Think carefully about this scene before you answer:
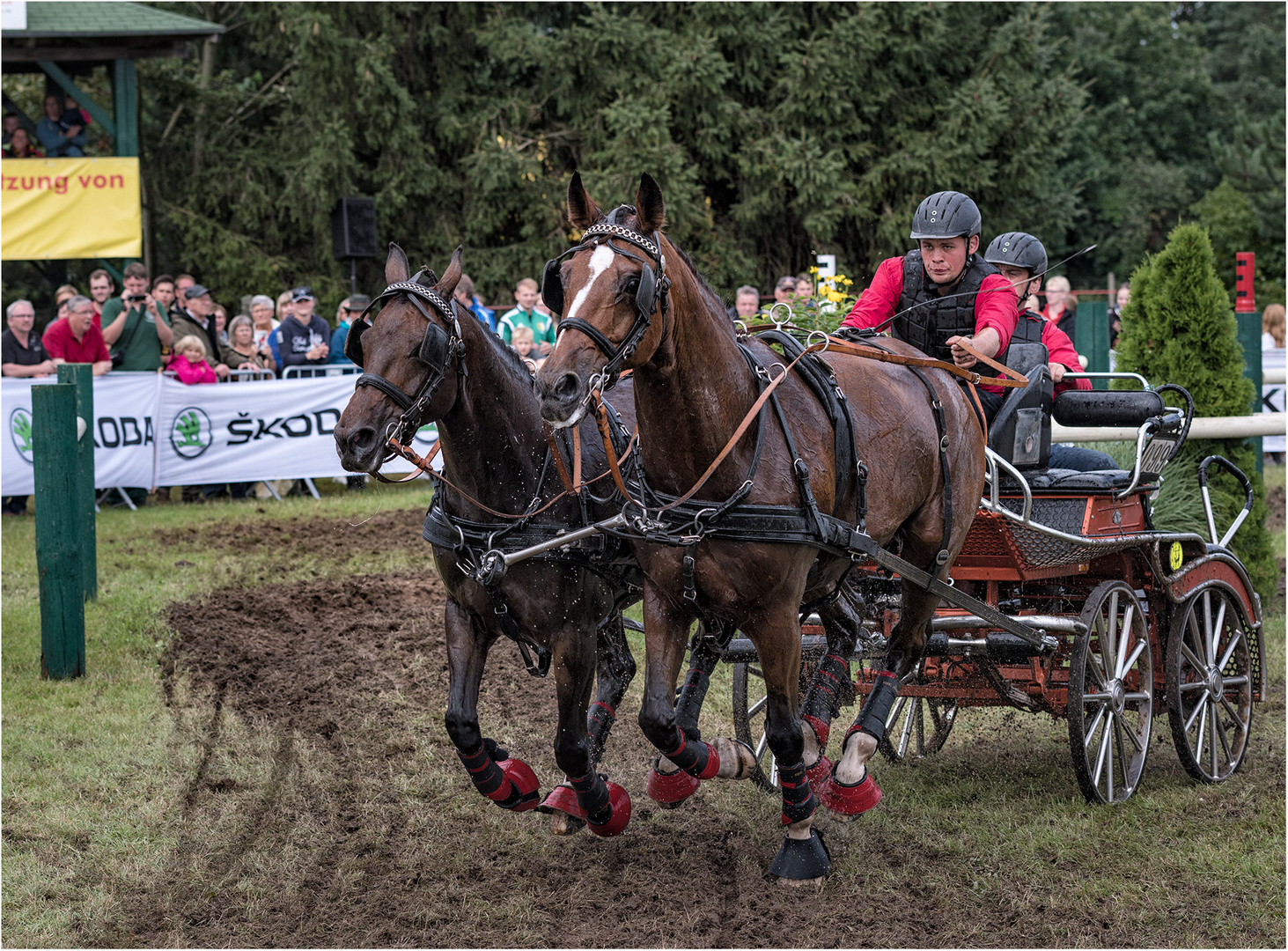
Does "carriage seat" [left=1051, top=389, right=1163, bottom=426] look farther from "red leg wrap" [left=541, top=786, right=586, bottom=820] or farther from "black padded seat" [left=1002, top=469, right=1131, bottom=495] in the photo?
"red leg wrap" [left=541, top=786, right=586, bottom=820]

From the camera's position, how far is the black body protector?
5660 mm

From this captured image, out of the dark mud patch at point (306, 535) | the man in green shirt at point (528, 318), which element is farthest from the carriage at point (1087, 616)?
the man in green shirt at point (528, 318)

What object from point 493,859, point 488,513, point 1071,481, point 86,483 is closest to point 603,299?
point 488,513

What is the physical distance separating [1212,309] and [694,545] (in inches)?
234

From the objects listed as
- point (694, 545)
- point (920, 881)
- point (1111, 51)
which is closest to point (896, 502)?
point (694, 545)

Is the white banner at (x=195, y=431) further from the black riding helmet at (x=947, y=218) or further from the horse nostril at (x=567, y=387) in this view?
the horse nostril at (x=567, y=387)

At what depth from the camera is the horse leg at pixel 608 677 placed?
5359 millimetres

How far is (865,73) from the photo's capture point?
21.1m

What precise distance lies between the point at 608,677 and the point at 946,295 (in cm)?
224

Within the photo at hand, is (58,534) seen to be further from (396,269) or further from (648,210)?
(648,210)

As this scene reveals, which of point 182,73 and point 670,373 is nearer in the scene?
point 670,373

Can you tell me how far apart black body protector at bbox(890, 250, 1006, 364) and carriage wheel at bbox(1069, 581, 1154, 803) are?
1.30 metres

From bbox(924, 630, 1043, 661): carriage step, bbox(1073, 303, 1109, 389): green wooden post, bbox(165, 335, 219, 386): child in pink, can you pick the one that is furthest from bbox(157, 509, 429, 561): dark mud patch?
bbox(1073, 303, 1109, 389): green wooden post

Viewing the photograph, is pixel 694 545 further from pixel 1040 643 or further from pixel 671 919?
pixel 1040 643
